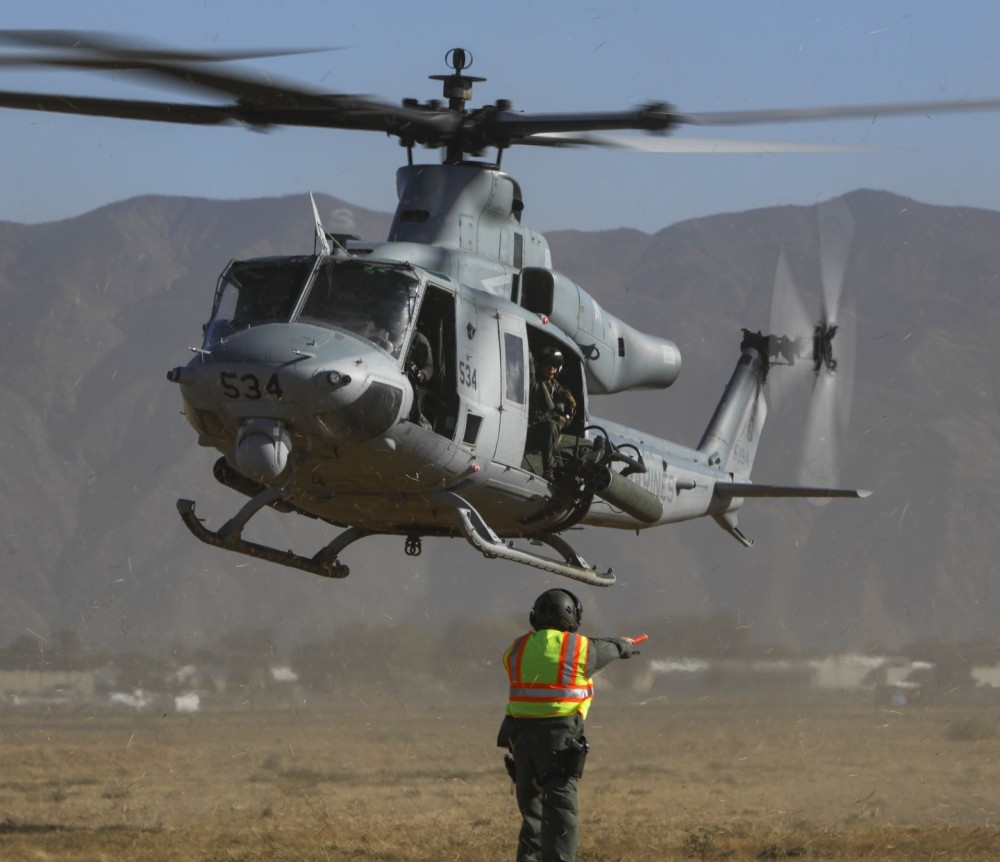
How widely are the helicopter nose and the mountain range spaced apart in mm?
39410

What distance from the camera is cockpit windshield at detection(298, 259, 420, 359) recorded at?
446 inches

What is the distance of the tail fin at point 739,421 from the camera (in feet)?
55.6

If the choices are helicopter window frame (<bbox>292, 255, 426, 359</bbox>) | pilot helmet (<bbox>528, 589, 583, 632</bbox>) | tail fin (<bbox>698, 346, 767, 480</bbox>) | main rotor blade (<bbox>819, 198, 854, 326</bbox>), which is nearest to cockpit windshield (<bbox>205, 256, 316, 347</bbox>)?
helicopter window frame (<bbox>292, 255, 426, 359</bbox>)

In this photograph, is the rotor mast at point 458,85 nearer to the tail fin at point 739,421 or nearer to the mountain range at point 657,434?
the tail fin at point 739,421

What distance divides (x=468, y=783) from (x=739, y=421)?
5.20m

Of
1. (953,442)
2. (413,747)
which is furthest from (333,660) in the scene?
(953,442)

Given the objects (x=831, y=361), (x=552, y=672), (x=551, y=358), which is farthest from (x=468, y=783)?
(x=552, y=672)

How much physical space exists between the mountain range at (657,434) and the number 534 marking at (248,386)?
39457mm

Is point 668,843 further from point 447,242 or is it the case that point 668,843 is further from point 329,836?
point 447,242

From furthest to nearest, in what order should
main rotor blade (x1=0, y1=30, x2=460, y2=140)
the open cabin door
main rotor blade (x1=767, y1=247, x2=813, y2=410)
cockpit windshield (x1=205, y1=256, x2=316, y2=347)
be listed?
main rotor blade (x1=767, y1=247, x2=813, y2=410)
the open cabin door
cockpit windshield (x1=205, y1=256, x2=316, y2=347)
main rotor blade (x1=0, y1=30, x2=460, y2=140)

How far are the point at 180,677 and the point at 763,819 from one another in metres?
21.6

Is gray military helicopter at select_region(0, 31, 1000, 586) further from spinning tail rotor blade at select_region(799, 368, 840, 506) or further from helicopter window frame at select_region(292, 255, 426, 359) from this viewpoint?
spinning tail rotor blade at select_region(799, 368, 840, 506)

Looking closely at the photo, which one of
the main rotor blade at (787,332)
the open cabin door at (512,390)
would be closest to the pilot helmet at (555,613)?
the open cabin door at (512,390)

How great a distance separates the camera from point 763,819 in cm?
1534
